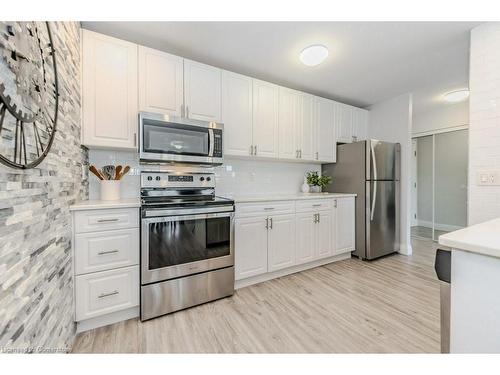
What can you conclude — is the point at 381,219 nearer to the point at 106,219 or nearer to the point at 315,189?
the point at 315,189

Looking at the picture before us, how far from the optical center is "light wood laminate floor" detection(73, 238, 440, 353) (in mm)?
1447

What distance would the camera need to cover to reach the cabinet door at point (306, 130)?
9.81 ft

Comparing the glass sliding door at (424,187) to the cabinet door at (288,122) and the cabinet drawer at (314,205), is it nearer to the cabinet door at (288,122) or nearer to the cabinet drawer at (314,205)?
the cabinet drawer at (314,205)

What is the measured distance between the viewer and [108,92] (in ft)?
6.09

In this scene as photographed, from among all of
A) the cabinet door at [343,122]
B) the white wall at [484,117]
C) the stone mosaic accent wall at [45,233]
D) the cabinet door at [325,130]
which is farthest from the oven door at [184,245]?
the cabinet door at [343,122]

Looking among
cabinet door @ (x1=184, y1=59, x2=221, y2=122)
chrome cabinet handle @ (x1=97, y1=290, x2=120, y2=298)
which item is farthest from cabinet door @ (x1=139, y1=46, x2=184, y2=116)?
chrome cabinet handle @ (x1=97, y1=290, x2=120, y2=298)

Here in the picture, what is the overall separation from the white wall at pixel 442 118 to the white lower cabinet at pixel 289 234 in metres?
2.81

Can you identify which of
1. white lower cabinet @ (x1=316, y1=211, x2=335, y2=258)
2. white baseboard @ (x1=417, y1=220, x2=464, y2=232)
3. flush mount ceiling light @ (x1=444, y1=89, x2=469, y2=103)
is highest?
flush mount ceiling light @ (x1=444, y1=89, x2=469, y2=103)

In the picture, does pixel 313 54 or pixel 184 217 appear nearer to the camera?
pixel 184 217

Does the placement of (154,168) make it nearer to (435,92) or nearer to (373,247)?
(373,247)

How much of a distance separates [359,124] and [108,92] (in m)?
3.45

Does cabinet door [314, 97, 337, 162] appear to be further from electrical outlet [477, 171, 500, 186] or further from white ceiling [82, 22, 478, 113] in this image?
electrical outlet [477, 171, 500, 186]

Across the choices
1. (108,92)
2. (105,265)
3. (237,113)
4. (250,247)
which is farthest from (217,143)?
(105,265)

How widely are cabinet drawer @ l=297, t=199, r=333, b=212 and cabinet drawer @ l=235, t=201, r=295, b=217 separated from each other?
13 centimetres
